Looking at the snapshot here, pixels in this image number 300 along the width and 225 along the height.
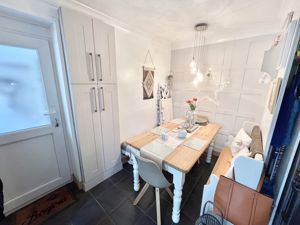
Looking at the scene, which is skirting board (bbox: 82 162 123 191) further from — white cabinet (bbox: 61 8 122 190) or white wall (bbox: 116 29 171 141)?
white wall (bbox: 116 29 171 141)

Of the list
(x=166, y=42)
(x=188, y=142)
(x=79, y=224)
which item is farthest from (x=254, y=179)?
(x=166, y=42)

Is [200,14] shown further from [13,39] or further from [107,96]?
[13,39]

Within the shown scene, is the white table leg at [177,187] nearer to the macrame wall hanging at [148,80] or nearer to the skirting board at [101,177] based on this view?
the skirting board at [101,177]

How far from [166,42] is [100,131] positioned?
2.48 m

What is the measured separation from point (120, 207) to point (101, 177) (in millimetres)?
574

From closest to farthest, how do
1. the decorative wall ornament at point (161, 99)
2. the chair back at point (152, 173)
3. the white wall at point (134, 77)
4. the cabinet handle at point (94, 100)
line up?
the chair back at point (152, 173), the cabinet handle at point (94, 100), the white wall at point (134, 77), the decorative wall ornament at point (161, 99)

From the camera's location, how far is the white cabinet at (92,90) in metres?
1.47

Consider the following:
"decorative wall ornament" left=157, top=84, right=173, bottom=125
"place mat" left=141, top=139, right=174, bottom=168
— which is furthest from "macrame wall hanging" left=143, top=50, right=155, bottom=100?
"place mat" left=141, top=139, right=174, bottom=168

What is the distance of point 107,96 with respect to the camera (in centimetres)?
187

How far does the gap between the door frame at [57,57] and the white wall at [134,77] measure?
2.70 feet

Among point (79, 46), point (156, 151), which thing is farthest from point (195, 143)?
point (79, 46)

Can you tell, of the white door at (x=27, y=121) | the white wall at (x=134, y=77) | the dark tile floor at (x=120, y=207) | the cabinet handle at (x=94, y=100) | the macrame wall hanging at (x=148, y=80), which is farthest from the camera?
the macrame wall hanging at (x=148, y=80)

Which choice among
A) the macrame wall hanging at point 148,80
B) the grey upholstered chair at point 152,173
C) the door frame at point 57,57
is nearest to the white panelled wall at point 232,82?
the macrame wall hanging at point 148,80

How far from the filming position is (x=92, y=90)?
1.68m
